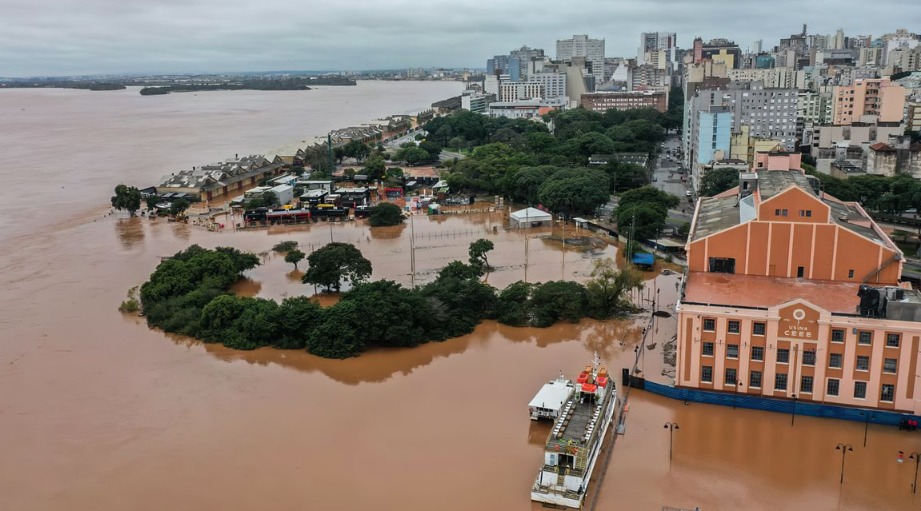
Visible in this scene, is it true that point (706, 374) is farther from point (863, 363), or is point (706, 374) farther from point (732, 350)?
point (863, 363)

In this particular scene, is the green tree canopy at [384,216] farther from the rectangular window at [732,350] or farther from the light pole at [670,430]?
the light pole at [670,430]

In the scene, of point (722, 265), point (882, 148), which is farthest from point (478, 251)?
point (882, 148)

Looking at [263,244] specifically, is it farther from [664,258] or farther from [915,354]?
[915,354]

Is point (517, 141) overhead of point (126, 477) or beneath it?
overhead

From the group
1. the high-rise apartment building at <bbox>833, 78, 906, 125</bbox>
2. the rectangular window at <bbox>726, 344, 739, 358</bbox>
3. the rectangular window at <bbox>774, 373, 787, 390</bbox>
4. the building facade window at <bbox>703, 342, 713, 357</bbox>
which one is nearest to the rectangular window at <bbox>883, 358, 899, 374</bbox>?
the rectangular window at <bbox>774, 373, 787, 390</bbox>

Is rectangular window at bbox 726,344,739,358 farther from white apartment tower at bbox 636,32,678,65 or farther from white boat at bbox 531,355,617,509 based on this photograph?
white apartment tower at bbox 636,32,678,65

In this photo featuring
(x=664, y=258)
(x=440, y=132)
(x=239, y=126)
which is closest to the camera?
(x=664, y=258)

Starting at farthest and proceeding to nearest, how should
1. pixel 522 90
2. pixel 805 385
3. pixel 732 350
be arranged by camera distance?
pixel 522 90, pixel 732 350, pixel 805 385

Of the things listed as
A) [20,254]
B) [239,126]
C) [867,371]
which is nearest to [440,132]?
[239,126]
